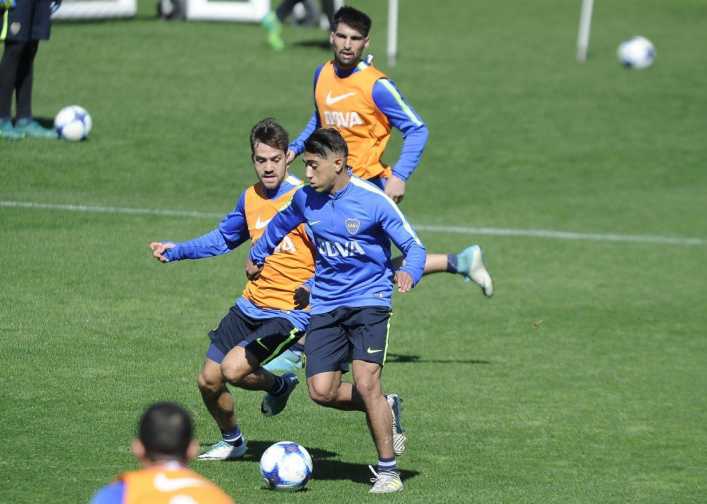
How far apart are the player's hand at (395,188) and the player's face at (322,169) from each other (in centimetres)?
273

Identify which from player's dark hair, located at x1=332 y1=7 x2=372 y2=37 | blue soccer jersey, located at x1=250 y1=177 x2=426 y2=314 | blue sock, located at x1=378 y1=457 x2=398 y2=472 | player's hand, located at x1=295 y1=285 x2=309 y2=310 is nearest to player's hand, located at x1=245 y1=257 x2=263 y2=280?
player's hand, located at x1=295 y1=285 x2=309 y2=310

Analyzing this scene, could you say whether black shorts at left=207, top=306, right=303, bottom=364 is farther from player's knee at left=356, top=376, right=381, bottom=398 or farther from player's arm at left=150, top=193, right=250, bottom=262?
player's knee at left=356, top=376, right=381, bottom=398

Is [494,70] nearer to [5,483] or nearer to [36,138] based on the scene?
[36,138]

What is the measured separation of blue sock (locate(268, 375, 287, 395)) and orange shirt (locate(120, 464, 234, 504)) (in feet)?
14.0

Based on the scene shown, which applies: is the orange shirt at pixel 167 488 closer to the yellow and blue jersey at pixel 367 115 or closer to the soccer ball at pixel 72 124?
the yellow and blue jersey at pixel 367 115

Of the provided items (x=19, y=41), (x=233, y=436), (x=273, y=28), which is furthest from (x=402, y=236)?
(x=273, y=28)

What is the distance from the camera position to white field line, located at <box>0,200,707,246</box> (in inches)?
644

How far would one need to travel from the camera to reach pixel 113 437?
9.09 m

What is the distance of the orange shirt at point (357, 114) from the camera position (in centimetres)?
1131

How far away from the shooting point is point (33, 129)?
59.4 feet

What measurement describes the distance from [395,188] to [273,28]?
567 inches

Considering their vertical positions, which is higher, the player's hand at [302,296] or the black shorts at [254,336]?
the player's hand at [302,296]

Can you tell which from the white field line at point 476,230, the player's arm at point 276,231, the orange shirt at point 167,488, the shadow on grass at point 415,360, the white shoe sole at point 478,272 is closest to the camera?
the orange shirt at point 167,488

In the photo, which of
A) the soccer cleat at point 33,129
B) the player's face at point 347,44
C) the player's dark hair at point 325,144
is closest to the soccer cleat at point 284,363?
the player's dark hair at point 325,144
